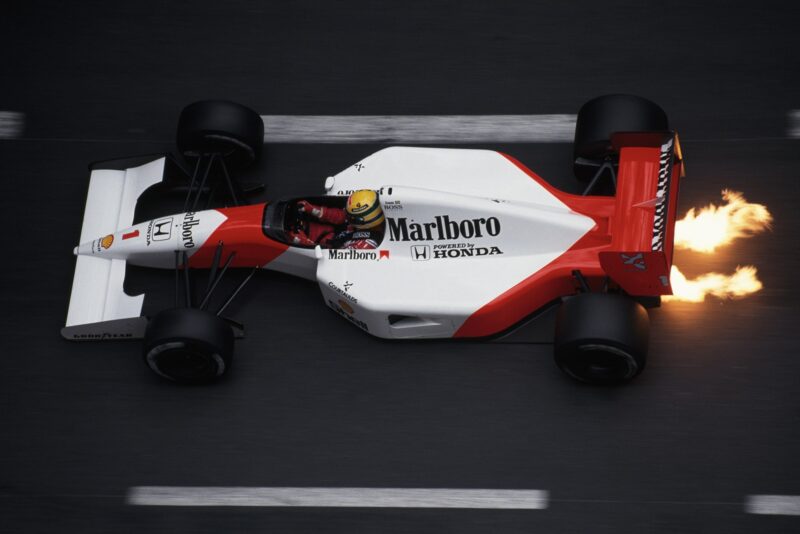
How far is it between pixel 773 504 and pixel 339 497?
2.75 meters

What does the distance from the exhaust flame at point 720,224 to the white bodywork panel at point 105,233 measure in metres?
3.88

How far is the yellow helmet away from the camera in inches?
269

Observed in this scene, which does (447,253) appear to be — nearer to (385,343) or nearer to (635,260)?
(385,343)

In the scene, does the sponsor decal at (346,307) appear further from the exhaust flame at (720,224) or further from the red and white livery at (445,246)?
the exhaust flame at (720,224)

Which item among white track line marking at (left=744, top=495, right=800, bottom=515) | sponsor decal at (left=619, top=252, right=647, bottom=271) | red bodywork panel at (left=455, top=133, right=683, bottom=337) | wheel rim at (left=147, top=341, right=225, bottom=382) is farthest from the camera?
wheel rim at (left=147, top=341, right=225, bottom=382)

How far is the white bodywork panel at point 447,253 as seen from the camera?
6809 millimetres

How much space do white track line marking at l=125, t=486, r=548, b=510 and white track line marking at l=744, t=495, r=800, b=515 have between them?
1.28 m

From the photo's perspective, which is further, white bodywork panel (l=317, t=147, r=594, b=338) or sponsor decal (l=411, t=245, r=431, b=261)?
sponsor decal (l=411, t=245, r=431, b=261)

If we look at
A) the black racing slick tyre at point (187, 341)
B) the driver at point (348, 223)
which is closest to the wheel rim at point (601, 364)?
the driver at point (348, 223)

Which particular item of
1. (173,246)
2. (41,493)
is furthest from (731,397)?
(41,493)

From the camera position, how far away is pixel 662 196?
6504 millimetres

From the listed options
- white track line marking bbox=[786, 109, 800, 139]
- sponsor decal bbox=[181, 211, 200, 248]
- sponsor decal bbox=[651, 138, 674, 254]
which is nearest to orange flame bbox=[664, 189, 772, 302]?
white track line marking bbox=[786, 109, 800, 139]

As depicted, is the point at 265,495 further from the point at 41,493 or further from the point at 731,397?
the point at 731,397

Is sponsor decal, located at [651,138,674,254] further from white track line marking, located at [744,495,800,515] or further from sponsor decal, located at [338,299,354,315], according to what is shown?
sponsor decal, located at [338,299,354,315]
